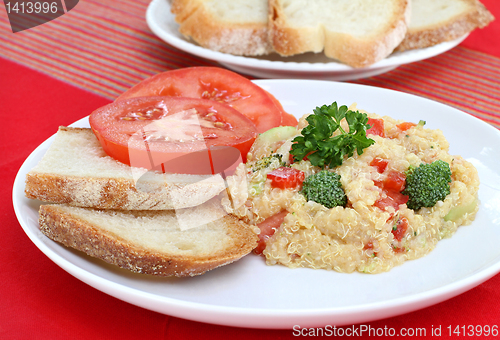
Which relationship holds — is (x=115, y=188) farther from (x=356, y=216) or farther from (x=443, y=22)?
(x=443, y=22)

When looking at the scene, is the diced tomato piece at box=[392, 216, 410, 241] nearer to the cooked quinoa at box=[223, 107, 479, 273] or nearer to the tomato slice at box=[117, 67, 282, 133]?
the cooked quinoa at box=[223, 107, 479, 273]

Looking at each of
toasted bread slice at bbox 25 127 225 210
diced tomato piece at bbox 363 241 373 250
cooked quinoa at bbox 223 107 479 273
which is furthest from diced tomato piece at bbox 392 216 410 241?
toasted bread slice at bbox 25 127 225 210

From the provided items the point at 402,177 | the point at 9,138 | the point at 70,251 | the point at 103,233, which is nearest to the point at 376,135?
the point at 402,177

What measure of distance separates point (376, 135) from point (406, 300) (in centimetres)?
136

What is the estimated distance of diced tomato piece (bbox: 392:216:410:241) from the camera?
9.43 feet

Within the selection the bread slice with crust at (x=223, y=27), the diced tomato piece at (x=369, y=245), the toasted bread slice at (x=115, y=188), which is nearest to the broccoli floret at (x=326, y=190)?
the diced tomato piece at (x=369, y=245)

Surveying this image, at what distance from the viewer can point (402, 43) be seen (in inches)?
208

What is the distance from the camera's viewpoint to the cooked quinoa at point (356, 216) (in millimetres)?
2775

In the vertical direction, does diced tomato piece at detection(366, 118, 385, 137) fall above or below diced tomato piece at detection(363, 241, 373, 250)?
above

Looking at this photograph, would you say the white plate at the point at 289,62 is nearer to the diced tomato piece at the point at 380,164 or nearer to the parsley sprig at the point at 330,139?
the parsley sprig at the point at 330,139

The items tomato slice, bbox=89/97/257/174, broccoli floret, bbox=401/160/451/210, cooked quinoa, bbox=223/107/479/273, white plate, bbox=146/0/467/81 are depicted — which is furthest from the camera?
white plate, bbox=146/0/467/81

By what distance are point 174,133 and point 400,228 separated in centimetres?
155

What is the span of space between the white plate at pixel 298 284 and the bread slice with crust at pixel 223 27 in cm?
251

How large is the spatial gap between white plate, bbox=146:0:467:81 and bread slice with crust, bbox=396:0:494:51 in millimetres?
114
